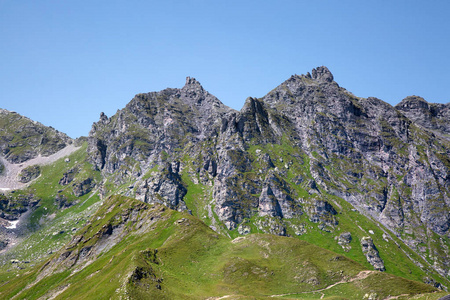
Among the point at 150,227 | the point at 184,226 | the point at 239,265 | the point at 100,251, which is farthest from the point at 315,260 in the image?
the point at 100,251

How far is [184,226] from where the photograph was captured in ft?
474

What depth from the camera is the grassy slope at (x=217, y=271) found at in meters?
Result: 86.2

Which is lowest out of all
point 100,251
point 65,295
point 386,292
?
point 386,292

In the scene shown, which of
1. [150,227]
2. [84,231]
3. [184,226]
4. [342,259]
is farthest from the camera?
[84,231]

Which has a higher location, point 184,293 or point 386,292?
point 184,293

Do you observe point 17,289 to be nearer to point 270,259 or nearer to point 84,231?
point 84,231

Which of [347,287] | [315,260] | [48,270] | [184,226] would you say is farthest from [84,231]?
[347,287]

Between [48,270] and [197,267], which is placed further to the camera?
[48,270]

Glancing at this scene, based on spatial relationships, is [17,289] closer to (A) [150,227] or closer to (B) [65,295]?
(B) [65,295]

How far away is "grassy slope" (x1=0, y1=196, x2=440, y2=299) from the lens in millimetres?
86250

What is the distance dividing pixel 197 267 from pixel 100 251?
85.5 m

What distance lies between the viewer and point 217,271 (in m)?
106

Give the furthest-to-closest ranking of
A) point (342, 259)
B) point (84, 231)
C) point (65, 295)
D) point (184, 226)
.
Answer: point (84, 231) < point (184, 226) < point (65, 295) < point (342, 259)

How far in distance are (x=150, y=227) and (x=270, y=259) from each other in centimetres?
7567
